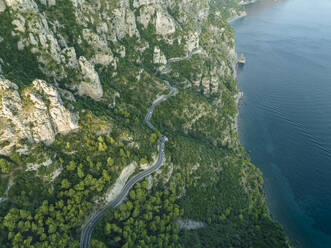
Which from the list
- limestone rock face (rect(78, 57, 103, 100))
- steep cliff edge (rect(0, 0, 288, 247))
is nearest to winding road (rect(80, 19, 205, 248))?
steep cliff edge (rect(0, 0, 288, 247))

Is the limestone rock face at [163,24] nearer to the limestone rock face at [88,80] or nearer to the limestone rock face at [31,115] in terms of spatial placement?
the limestone rock face at [88,80]

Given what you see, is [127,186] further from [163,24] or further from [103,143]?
[163,24]

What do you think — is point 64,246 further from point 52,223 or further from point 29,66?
point 29,66

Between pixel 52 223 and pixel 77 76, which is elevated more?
pixel 77 76

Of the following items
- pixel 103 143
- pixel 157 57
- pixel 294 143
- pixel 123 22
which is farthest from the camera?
pixel 157 57

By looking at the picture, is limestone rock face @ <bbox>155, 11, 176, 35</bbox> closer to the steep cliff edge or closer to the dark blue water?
the steep cliff edge

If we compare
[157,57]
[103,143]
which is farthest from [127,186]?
→ [157,57]

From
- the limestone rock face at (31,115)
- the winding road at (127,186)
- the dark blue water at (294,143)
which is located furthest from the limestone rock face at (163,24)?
the limestone rock face at (31,115)

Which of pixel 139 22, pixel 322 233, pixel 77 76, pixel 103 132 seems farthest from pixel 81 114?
pixel 322 233
